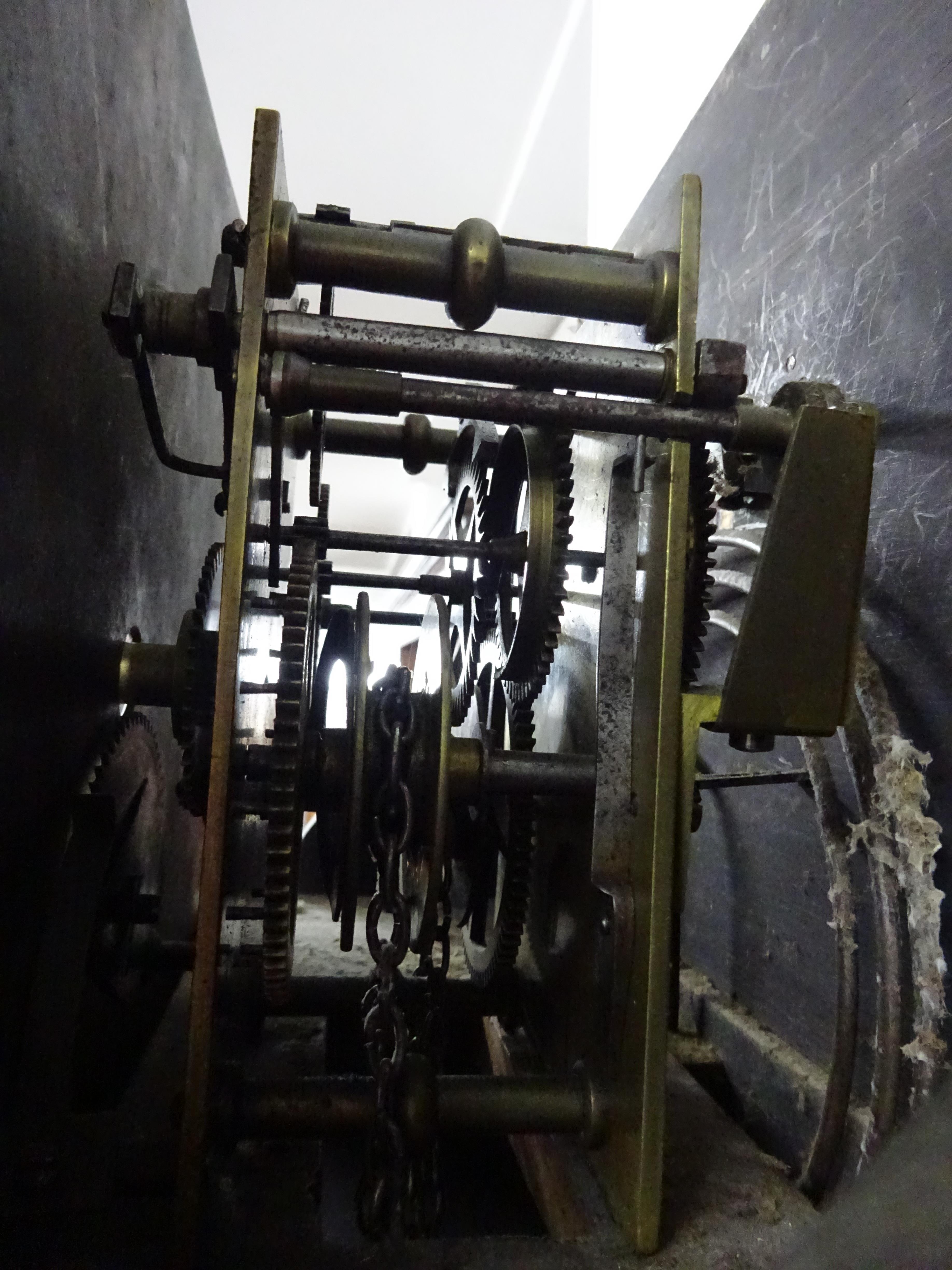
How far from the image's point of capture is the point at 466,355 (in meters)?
0.85

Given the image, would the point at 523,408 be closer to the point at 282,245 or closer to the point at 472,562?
the point at 282,245


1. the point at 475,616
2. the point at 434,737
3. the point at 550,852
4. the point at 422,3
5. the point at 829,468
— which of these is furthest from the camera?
the point at 422,3

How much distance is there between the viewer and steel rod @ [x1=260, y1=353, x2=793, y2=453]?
2.78 feet

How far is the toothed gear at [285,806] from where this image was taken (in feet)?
2.72

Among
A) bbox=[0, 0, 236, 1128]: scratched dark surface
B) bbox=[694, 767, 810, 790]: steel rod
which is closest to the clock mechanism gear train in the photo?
bbox=[0, 0, 236, 1128]: scratched dark surface

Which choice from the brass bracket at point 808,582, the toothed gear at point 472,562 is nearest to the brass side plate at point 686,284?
the brass bracket at point 808,582

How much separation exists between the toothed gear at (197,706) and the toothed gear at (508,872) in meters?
0.35

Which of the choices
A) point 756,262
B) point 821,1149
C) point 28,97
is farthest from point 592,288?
point 821,1149

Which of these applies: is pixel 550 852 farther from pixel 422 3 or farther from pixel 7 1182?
pixel 422 3

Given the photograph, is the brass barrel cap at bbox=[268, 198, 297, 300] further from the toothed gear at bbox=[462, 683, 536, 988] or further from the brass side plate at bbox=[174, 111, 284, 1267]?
the toothed gear at bbox=[462, 683, 536, 988]

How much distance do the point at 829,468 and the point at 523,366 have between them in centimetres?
31

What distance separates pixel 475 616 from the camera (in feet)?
4.80

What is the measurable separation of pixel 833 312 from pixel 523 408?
627 mm

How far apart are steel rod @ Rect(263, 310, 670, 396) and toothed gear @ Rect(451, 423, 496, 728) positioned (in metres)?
0.45
